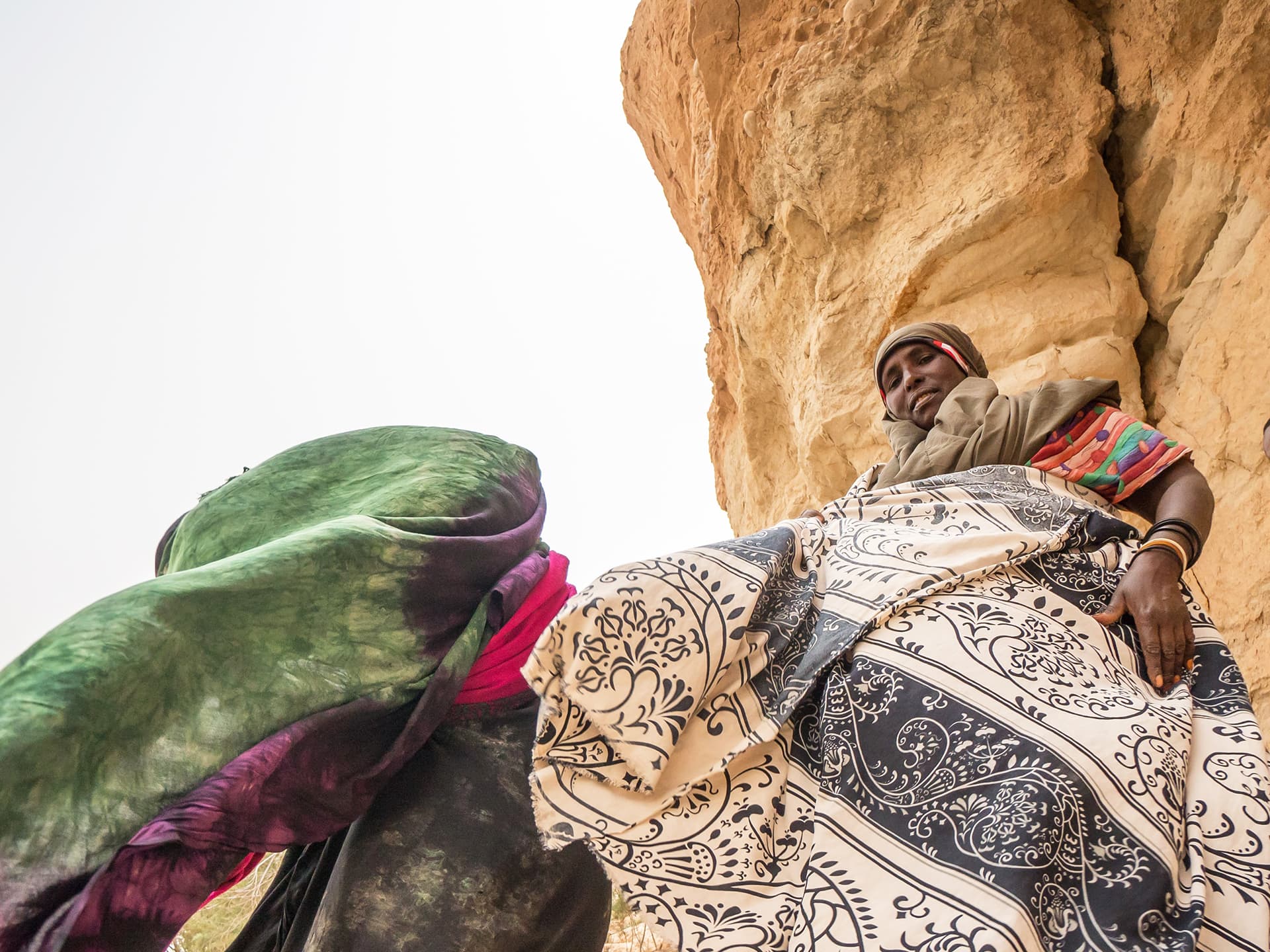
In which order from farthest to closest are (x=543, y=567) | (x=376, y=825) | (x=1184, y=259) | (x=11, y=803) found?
(x=1184, y=259) → (x=543, y=567) → (x=376, y=825) → (x=11, y=803)

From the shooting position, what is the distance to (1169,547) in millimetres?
1794

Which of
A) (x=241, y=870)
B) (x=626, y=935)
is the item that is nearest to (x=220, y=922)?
(x=626, y=935)

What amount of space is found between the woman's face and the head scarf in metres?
0.11


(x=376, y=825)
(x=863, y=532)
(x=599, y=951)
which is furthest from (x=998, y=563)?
(x=376, y=825)

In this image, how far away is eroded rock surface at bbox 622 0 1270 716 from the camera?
3033 mm

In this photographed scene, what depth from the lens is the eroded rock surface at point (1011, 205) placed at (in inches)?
119

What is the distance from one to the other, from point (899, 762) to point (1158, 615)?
24.9 inches

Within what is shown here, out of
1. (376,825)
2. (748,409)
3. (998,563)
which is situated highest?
(998,563)

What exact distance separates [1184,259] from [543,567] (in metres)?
2.81

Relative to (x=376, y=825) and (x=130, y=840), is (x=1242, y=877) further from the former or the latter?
(x=130, y=840)

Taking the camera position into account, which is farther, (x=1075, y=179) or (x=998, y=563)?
(x=1075, y=179)

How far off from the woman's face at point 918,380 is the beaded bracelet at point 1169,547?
83 cm

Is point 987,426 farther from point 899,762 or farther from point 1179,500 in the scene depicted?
point 899,762

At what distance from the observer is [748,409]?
511cm
